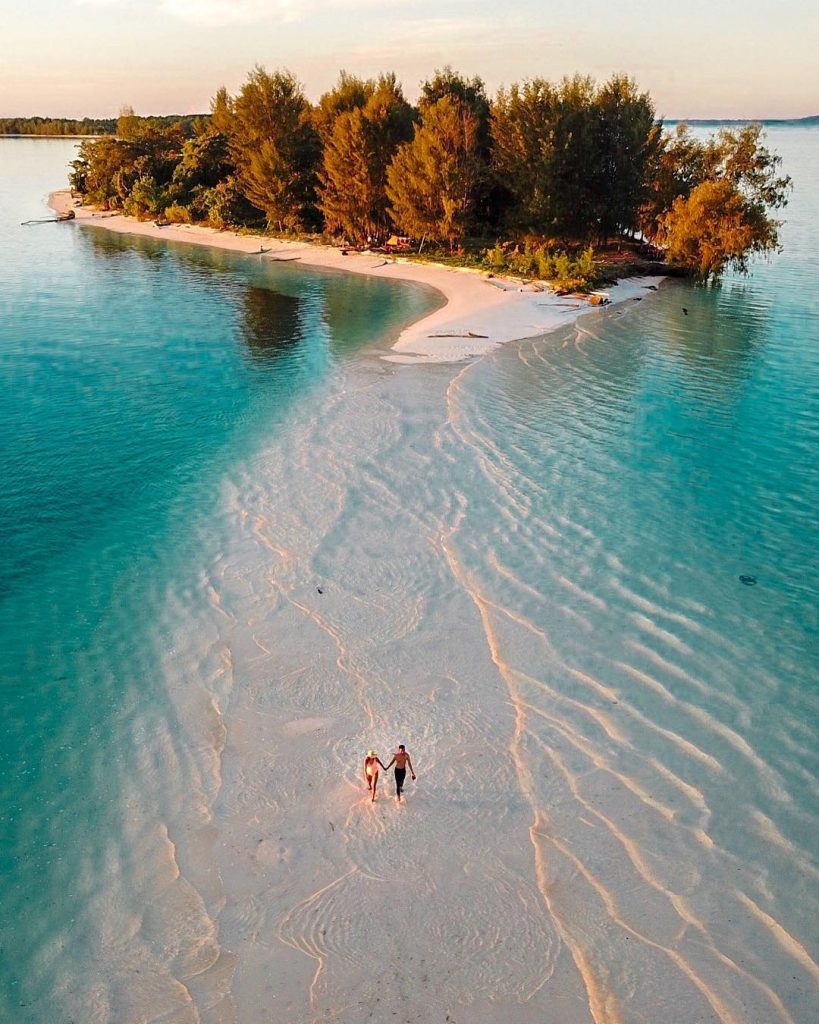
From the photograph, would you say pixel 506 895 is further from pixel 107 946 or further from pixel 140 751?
pixel 140 751

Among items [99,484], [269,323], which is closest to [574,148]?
[269,323]

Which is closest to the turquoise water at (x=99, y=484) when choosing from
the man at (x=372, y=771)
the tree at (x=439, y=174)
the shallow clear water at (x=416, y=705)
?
the shallow clear water at (x=416, y=705)

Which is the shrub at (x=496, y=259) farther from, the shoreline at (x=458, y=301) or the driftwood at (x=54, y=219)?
the driftwood at (x=54, y=219)

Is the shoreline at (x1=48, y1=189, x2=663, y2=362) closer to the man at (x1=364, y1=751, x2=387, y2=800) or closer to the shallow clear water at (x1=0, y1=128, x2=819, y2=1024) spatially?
the shallow clear water at (x1=0, y1=128, x2=819, y2=1024)

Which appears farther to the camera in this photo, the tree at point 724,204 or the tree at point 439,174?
the tree at point 439,174

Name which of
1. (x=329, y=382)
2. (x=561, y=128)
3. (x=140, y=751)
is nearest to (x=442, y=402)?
(x=329, y=382)

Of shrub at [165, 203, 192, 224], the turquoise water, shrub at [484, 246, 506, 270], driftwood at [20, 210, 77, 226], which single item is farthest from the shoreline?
driftwood at [20, 210, 77, 226]
